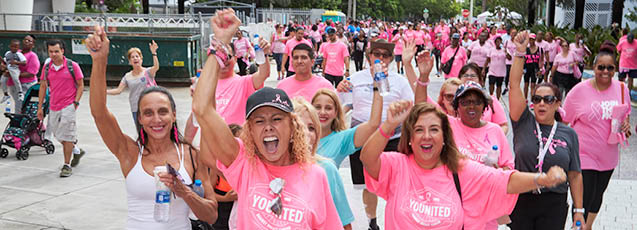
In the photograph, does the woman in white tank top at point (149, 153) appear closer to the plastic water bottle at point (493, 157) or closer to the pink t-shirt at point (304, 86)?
the plastic water bottle at point (493, 157)

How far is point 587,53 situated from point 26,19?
18.5 metres

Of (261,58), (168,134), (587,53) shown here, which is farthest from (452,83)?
(587,53)

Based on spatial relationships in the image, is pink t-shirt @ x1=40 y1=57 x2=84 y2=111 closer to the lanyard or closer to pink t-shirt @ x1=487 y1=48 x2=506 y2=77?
the lanyard

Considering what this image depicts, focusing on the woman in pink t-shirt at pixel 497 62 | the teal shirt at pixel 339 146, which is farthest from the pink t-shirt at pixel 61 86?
the woman in pink t-shirt at pixel 497 62

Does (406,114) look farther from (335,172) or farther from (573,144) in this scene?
(573,144)

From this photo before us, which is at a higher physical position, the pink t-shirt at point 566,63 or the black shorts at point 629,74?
the pink t-shirt at point 566,63

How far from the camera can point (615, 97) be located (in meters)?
5.92

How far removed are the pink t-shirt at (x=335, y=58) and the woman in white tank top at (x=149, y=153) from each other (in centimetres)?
1048

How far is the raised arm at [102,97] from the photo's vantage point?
3572 mm

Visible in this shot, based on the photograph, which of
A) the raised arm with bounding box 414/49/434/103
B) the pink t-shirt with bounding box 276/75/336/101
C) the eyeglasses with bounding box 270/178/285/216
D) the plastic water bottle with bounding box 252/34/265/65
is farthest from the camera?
the pink t-shirt with bounding box 276/75/336/101

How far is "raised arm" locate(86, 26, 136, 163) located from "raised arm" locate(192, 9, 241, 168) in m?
0.72

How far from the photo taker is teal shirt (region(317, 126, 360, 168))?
14.7 feet

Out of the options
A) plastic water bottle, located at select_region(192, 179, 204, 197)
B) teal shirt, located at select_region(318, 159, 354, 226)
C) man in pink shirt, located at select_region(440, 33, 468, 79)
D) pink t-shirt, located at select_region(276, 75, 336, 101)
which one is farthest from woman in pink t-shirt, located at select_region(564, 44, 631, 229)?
man in pink shirt, located at select_region(440, 33, 468, 79)

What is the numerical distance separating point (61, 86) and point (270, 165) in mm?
6638
